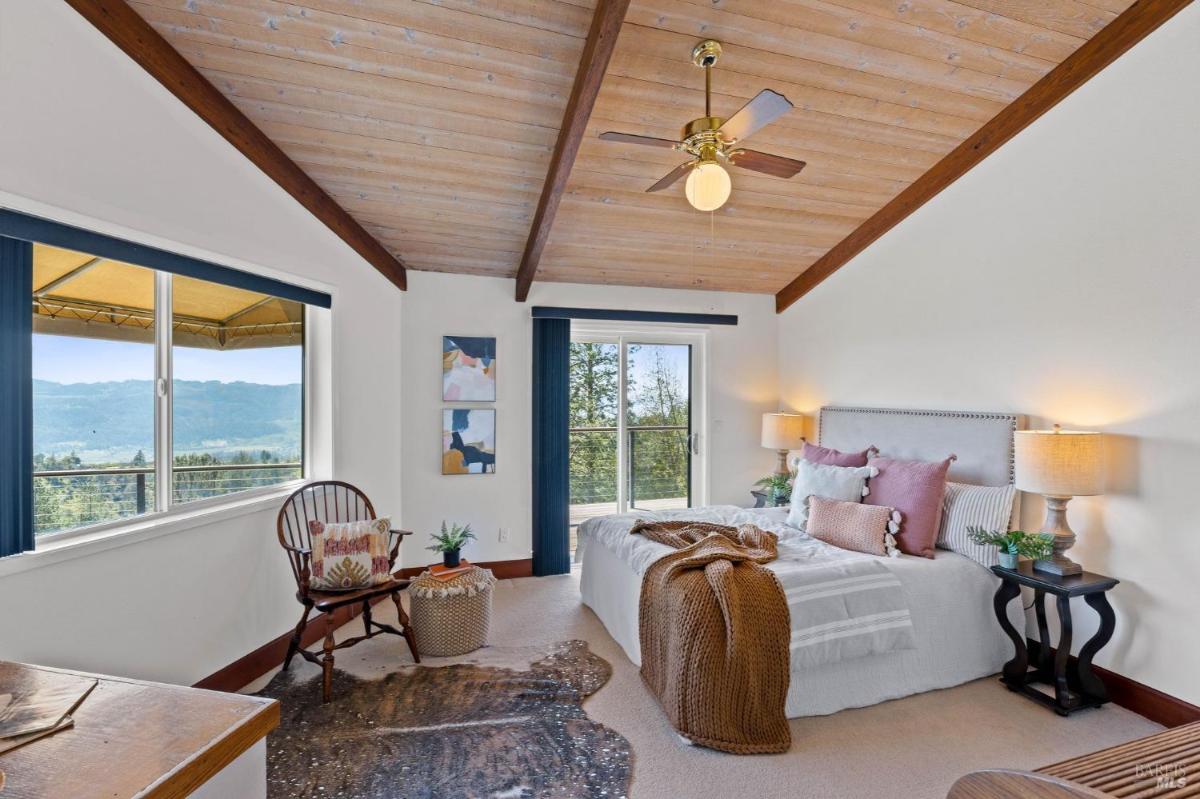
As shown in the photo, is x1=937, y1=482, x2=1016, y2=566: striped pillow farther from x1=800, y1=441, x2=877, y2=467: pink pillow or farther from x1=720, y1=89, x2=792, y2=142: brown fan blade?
x1=720, y1=89, x2=792, y2=142: brown fan blade

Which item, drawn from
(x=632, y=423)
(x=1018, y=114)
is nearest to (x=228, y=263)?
(x=632, y=423)

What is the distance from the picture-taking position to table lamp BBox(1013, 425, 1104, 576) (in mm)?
2607

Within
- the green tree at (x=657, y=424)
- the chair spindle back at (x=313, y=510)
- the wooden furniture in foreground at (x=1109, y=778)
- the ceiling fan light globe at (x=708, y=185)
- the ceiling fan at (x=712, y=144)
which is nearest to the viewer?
the wooden furniture in foreground at (x=1109, y=778)

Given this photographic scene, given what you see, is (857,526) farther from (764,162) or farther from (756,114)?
(756,114)

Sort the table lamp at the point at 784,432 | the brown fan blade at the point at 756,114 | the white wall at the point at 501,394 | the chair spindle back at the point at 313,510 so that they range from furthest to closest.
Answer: the table lamp at the point at 784,432
the white wall at the point at 501,394
the chair spindle back at the point at 313,510
the brown fan blade at the point at 756,114

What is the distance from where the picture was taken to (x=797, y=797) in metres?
2.06

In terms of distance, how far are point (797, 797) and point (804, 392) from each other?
10.9ft

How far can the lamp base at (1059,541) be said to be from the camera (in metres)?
2.68

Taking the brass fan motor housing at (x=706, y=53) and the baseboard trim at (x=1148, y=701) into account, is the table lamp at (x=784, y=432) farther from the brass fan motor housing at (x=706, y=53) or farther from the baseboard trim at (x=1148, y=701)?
the brass fan motor housing at (x=706, y=53)

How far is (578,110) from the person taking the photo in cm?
272

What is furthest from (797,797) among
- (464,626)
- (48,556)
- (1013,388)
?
(48,556)

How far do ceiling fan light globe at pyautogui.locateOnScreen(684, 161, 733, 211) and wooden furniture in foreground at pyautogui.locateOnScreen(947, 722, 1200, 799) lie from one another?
212 centimetres

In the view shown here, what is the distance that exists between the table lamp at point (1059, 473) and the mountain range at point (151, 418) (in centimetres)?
382

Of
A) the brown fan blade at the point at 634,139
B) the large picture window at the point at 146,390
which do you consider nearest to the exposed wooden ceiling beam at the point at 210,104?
the large picture window at the point at 146,390
